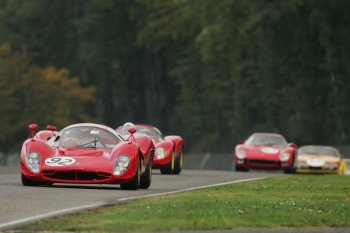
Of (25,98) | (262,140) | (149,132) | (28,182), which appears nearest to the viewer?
(28,182)

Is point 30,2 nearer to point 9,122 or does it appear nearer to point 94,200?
point 9,122

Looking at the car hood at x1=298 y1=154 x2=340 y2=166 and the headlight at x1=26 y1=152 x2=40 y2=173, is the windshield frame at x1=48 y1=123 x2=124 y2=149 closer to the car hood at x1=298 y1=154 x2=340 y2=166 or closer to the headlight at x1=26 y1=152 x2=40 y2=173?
the headlight at x1=26 y1=152 x2=40 y2=173

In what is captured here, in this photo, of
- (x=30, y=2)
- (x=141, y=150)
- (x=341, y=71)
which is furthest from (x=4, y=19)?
(x=141, y=150)

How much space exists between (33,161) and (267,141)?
65.6ft

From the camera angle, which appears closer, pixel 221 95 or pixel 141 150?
pixel 141 150

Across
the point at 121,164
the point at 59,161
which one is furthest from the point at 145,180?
the point at 59,161

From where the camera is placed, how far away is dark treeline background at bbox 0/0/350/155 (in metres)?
70.0

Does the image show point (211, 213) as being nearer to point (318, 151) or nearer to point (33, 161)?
point (33, 161)

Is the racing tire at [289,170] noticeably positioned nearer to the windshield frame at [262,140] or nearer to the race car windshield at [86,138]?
the windshield frame at [262,140]

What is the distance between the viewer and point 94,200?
1681 cm

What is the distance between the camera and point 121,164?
20297 mm

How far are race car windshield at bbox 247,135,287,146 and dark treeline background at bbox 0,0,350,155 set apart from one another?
2754 centimetres

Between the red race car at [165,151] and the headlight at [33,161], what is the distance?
377 inches

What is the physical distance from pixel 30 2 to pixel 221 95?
18.1 meters
